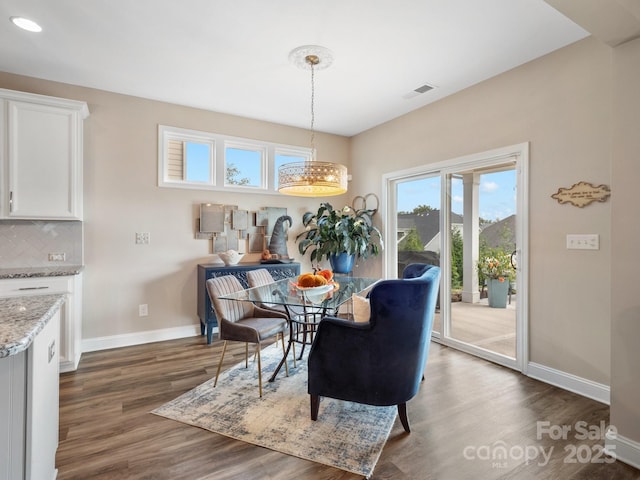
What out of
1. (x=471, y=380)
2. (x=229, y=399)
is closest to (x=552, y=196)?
(x=471, y=380)

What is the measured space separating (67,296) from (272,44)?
2.79 m

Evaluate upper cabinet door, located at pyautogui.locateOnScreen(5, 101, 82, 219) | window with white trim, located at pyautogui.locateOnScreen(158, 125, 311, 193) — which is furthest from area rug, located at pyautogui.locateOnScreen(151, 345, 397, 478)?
window with white trim, located at pyautogui.locateOnScreen(158, 125, 311, 193)

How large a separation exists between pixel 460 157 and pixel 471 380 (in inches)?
87.5

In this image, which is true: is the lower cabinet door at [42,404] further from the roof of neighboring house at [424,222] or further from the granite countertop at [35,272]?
the roof of neighboring house at [424,222]

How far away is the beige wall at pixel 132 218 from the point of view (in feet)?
11.4

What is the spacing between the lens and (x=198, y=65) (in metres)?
3.00

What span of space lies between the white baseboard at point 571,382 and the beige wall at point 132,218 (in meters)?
3.63

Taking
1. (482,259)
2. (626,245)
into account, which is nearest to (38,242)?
(482,259)

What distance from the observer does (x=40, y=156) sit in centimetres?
298

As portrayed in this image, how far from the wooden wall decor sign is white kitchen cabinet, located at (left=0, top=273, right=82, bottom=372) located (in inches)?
168

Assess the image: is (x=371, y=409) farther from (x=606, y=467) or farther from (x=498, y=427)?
(x=606, y=467)

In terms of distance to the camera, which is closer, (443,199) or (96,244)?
(96,244)

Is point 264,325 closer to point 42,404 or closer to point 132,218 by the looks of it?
point 42,404

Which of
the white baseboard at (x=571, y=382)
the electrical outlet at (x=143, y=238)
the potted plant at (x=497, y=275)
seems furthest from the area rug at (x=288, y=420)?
the electrical outlet at (x=143, y=238)
